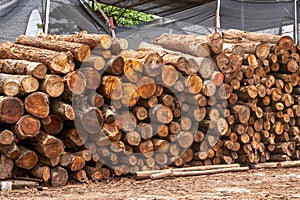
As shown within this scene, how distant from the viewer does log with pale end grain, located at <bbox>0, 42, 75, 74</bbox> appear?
5.29 metres

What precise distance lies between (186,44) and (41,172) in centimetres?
290

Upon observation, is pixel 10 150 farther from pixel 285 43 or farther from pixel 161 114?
pixel 285 43

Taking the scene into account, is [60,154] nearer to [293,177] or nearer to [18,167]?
[18,167]

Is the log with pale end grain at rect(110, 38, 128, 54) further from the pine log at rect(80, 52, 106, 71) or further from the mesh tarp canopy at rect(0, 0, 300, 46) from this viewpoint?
the mesh tarp canopy at rect(0, 0, 300, 46)

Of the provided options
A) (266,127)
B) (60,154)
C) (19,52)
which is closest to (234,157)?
(266,127)

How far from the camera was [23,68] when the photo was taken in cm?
529

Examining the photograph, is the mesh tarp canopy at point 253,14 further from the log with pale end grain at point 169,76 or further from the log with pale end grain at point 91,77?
the log with pale end grain at point 91,77

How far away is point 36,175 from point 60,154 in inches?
12.9

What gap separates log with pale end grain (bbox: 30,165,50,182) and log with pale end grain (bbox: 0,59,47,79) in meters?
0.94

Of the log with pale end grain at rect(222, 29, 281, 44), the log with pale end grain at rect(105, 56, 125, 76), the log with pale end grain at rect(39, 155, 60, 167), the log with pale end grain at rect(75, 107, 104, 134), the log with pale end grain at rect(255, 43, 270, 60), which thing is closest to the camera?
the log with pale end grain at rect(39, 155, 60, 167)

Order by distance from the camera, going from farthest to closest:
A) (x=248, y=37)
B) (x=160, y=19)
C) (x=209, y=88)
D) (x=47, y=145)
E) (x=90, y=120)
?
(x=160, y=19) → (x=248, y=37) → (x=209, y=88) → (x=90, y=120) → (x=47, y=145)

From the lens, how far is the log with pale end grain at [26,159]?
5020 mm

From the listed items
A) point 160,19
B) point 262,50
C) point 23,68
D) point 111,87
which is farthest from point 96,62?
point 160,19

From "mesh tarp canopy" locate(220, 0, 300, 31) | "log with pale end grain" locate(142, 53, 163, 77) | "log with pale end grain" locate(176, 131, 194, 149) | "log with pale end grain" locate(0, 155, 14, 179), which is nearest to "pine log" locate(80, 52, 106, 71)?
"log with pale end grain" locate(142, 53, 163, 77)
